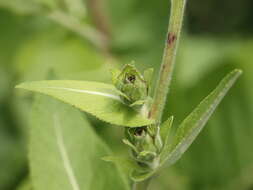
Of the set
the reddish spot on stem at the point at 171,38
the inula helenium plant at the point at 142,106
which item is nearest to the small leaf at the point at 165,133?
the inula helenium plant at the point at 142,106

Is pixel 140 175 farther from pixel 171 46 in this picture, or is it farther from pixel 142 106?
pixel 171 46

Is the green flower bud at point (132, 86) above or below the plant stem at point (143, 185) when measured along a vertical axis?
above

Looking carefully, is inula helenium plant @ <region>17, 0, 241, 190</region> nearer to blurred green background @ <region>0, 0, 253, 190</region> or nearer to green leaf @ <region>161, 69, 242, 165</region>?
green leaf @ <region>161, 69, 242, 165</region>

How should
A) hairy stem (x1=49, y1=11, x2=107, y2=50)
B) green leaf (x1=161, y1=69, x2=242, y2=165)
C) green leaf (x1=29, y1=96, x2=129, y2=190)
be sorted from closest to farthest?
green leaf (x1=161, y1=69, x2=242, y2=165), green leaf (x1=29, y1=96, x2=129, y2=190), hairy stem (x1=49, y1=11, x2=107, y2=50)

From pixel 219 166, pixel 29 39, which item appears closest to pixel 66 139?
pixel 219 166

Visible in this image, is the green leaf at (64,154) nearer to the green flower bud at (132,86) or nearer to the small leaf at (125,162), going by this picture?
the small leaf at (125,162)

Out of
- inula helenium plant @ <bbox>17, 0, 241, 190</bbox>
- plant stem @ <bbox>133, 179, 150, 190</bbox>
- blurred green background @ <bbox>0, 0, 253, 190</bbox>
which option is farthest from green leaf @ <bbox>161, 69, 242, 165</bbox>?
blurred green background @ <bbox>0, 0, 253, 190</bbox>

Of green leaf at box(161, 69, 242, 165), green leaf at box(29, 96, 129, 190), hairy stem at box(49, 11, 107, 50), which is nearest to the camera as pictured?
green leaf at box(161, 69, 242, 165)
